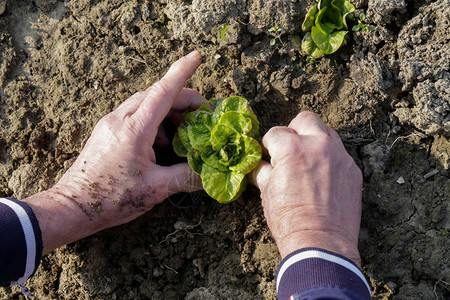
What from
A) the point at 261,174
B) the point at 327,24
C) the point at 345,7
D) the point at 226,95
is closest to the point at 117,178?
the point at 261,174

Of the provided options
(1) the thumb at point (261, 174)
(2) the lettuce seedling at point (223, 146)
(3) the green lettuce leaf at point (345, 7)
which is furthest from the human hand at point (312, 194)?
(3) the green lettuce leaf at point (345, 7)

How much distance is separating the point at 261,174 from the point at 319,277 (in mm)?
895

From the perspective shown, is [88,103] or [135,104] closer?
[135,104]

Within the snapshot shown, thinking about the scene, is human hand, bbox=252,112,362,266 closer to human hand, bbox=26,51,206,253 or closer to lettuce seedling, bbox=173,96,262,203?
lettuce seedling, bbox=173,96,262,203

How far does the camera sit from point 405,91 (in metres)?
3.44

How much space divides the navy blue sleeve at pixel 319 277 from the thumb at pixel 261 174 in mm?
599

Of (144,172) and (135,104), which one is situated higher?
(135,104)

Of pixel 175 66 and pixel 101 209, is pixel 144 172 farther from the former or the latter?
pixel 175 66

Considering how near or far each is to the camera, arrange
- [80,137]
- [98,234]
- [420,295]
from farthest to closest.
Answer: [80,137] → [98,234] → [420,295]

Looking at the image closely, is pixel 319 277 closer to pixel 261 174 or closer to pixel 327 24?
pixel 261 174

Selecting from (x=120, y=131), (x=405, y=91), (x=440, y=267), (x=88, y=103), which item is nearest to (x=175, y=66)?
(x=120, y=131)

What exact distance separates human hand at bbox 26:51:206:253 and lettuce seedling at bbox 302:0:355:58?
111cm

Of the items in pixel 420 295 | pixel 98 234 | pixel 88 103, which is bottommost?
pixel 420 295

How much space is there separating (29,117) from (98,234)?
1.28m
